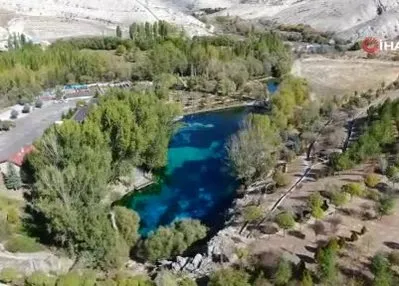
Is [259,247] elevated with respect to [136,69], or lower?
lower

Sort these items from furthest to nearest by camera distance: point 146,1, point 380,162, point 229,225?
point 146,1
point 380,162
point 229,225

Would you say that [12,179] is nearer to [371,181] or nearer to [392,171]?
[371,181]

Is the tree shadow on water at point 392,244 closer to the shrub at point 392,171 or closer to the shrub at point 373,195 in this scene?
the shrub at point 373,195

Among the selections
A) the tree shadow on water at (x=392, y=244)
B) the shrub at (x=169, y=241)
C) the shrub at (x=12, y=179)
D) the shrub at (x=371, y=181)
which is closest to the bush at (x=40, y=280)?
the shrub at (x=169, y=241)

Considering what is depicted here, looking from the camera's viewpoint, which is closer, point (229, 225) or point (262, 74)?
point (229, 225)

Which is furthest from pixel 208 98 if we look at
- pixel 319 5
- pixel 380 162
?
pixel 319 5

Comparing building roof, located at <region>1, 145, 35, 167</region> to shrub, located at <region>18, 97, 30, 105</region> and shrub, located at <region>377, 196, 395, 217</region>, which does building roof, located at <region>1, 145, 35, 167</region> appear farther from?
shrub, located at <region>377, 196, 395, 217</region>

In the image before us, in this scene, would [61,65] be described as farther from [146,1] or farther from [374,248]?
[146,1]

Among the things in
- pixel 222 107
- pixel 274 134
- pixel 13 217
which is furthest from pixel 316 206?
pixel 222 107
